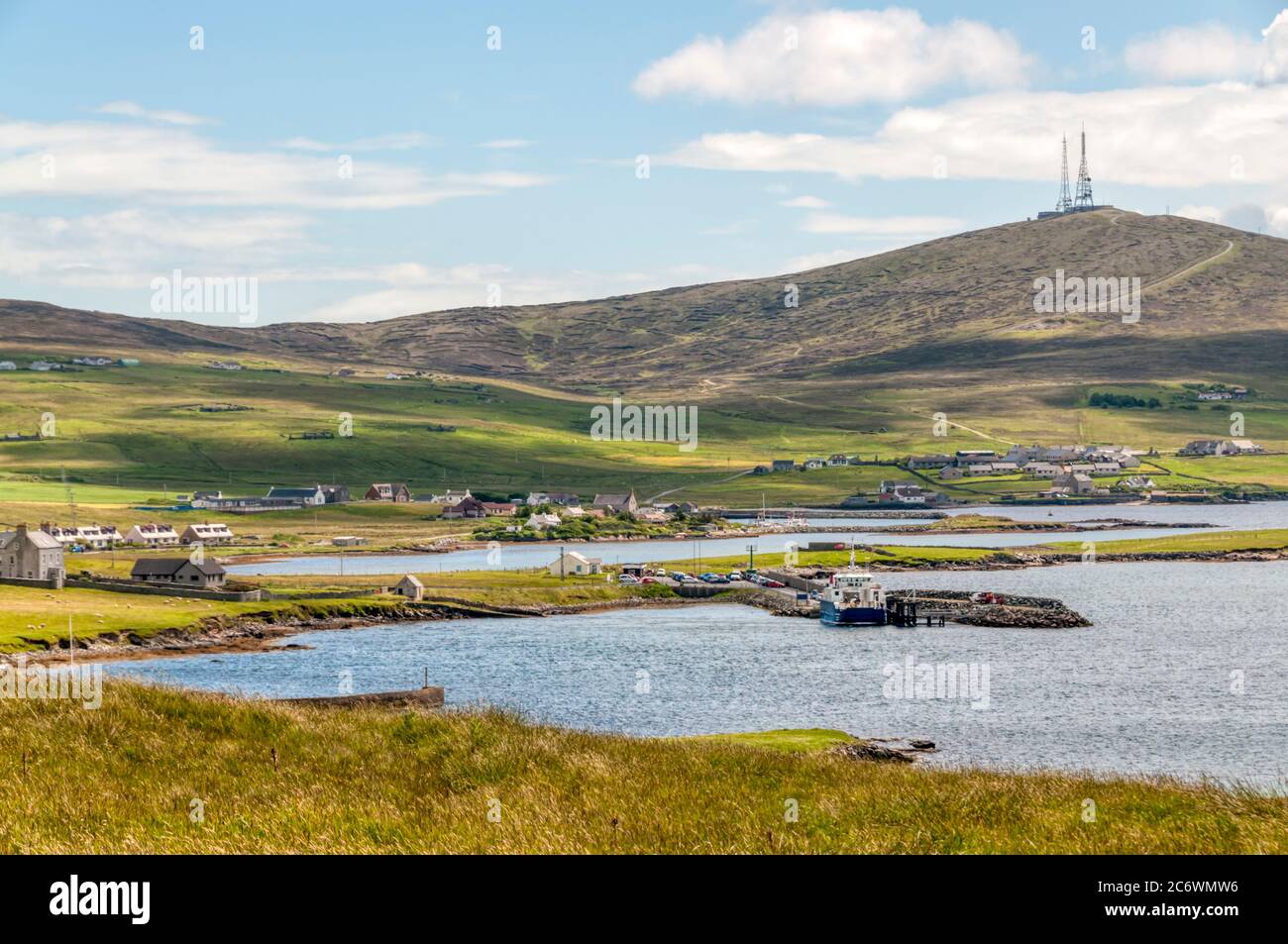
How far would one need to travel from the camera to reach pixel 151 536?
597 ft

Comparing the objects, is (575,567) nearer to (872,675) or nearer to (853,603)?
(853,603)

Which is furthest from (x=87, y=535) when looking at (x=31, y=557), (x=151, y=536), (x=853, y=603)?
(x=853, y=603)

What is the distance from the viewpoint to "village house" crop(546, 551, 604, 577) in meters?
142

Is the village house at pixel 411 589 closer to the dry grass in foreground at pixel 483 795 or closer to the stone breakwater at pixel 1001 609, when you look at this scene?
the stone breakwater at pixel 1001 609

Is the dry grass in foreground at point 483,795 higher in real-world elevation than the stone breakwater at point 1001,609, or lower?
higher

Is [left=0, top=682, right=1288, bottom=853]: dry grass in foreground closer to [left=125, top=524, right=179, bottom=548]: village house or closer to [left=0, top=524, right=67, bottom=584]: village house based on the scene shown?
[left=0, top=524, right=67, bottom=584]: village house

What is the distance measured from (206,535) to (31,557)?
256ft

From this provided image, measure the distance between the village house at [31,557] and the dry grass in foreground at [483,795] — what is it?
86.4 metres

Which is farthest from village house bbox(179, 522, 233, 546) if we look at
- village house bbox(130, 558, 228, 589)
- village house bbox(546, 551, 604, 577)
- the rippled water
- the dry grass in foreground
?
the dry grass in foreground

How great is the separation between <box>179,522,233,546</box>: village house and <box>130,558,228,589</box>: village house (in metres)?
64.9

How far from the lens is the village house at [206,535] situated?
7318 inches

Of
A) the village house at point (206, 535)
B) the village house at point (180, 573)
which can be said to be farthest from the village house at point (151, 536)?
the village house at point (180, 573)
